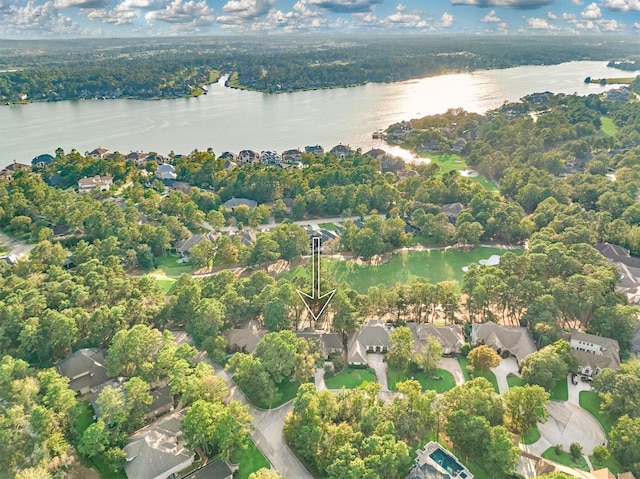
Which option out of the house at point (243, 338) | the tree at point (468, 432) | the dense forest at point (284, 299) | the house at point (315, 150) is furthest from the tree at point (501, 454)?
the house at point (315, 150)

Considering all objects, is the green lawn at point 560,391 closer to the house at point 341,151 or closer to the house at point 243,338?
the house at point 243,338

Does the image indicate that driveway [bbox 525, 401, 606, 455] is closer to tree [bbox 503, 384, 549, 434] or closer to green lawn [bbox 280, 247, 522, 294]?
tree [bbox 503, 384, 549, 434]

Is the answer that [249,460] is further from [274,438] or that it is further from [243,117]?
[243,117]

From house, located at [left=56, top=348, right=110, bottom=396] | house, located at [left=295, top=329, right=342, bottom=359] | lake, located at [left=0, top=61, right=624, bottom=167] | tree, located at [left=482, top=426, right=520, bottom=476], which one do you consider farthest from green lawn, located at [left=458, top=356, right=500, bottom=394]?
lake, located at [left=0, top=61, right=624, bottom=167]

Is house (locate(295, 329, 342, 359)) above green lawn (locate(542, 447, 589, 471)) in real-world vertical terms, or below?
above

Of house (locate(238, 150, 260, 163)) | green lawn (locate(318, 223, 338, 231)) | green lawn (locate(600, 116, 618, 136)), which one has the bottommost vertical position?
green lawn (locate(318, 223, 338, 231))

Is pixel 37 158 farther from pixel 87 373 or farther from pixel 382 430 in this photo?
pixel 382 430
